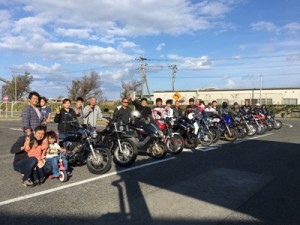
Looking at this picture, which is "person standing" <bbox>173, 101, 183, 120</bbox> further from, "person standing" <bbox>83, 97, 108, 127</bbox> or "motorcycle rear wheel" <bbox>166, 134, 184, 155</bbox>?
"person standing" <bbox>83, 97, 108, 127</bbox>

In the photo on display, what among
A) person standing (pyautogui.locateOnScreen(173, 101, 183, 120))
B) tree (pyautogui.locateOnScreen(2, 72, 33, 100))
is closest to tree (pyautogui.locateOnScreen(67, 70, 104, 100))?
tree (pyautogui.locateOnScreen(2, 72, 33, 100))

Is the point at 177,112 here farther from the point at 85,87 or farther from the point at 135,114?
the point at 85,87

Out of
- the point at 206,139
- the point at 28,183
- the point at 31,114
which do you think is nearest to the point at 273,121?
the point at 206,139

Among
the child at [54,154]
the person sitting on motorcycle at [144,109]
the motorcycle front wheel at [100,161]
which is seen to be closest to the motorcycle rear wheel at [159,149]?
the person sitting on motorcycle at [144,109]

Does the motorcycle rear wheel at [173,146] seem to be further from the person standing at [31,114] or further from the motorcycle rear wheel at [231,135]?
the person standing at [31,114]

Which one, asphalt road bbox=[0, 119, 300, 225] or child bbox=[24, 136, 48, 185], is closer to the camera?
asphalt road bbox=[0, 119, 300, 225]

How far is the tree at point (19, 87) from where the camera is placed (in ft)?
214

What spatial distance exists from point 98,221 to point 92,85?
1929 inches

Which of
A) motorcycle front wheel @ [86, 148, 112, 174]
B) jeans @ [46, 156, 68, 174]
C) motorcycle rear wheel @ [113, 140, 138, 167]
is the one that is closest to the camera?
jeans @ [46, 156, 68, 174]

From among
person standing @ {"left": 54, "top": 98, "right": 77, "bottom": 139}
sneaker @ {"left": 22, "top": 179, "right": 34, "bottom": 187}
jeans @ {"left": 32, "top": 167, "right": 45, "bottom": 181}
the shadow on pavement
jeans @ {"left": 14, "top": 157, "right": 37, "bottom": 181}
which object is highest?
person standing @ {"left": 54, "top": 98, "right": 77, "bottom": 139}

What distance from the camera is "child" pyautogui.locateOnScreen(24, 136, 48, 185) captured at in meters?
5.79

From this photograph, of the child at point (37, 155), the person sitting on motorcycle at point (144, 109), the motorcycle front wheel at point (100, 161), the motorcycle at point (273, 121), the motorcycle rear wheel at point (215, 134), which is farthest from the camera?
the motorcycle at point (273, 121)

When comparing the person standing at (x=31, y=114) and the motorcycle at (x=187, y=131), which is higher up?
the person standing at (x=31, y=114)

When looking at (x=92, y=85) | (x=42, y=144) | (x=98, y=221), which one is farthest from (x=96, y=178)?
(x=92, y=85)
